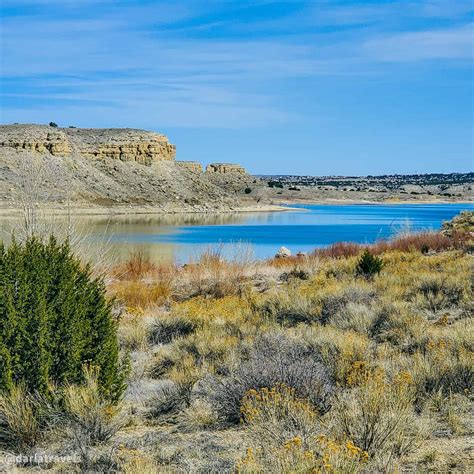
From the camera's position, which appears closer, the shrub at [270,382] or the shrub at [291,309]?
the shrub at [270,382]

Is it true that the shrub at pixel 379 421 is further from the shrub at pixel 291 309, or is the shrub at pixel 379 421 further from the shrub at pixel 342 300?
the shrub at pixel 291 309

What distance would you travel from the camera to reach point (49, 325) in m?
5.94

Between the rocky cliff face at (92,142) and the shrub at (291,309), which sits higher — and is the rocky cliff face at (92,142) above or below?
above

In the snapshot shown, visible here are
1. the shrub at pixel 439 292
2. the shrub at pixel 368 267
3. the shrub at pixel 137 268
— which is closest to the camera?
the shrub at pixel 439 292

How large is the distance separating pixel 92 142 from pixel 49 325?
90273 mm

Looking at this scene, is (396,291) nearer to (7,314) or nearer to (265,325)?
(265,325)

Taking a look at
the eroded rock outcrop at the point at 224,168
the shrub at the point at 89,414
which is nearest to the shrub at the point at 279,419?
the shrub at the point at 89,414

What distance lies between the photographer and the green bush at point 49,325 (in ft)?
19.1

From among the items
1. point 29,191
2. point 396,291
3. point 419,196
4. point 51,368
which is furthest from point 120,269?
point 419,196

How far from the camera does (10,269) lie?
592 centimetres

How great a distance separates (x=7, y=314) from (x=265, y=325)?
15.5 ft

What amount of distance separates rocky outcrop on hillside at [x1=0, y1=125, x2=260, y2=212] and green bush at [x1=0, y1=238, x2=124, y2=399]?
6023cm

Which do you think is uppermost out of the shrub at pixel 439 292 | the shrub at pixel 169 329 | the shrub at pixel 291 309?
the shrub at pixel 439 292

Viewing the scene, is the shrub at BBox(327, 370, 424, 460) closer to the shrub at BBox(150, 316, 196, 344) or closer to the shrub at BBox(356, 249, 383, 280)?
the shrub at BBox(150, 316, 196, 344)
